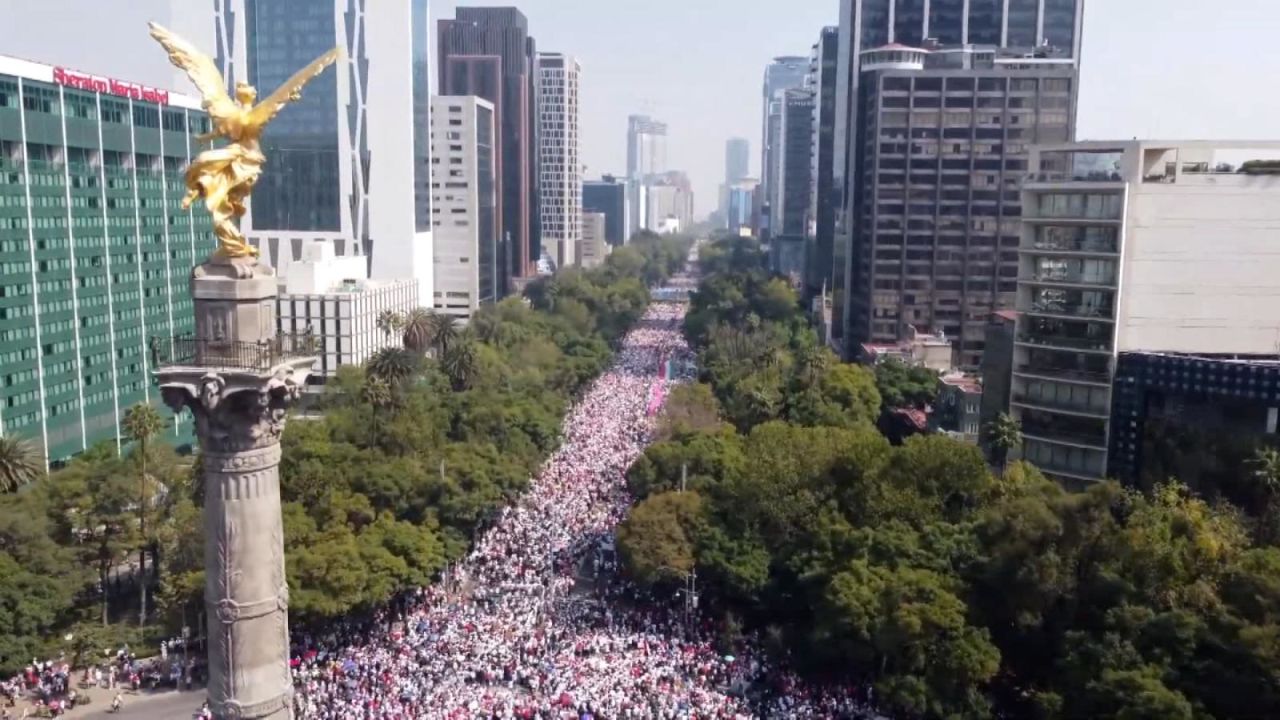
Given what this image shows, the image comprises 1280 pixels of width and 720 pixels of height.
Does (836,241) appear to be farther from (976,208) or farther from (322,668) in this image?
(322,668)

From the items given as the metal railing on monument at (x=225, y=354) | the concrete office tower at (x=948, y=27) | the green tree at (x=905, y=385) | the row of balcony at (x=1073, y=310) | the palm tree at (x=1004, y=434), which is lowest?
the green tree at (x=905, y=385)

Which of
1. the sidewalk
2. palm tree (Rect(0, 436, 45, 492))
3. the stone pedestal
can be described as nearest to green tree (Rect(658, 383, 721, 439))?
the sidewalk

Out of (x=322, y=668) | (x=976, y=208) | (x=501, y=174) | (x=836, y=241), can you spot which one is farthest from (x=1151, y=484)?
(x=501, y=174)

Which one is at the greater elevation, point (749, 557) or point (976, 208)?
point (976, 208)

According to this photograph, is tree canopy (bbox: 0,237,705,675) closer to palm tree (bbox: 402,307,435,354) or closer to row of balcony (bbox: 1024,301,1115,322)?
palm tree (bbox: 402,307,435,354)

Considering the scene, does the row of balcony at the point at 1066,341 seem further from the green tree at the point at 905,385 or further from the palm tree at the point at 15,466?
the palm tree at the point at 15,466

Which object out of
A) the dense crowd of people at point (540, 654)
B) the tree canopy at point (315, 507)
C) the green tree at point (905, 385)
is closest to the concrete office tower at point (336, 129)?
the tree canopy at point (315, 507)

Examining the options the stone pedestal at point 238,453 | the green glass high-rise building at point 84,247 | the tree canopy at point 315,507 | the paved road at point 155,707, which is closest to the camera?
the stone pedestal at point 238,453
